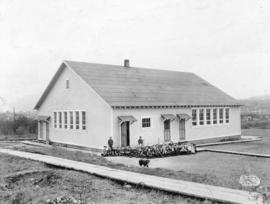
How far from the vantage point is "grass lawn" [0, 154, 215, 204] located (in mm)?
8422

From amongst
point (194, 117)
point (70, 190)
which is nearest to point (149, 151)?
point (194, 117)

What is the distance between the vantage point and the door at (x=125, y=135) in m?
22.2

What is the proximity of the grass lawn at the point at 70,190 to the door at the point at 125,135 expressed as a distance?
35.5ft

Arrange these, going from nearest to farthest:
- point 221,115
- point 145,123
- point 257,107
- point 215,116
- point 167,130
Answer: point 145,123, point 167,130, point 215,116, point 221,115, point 257,107

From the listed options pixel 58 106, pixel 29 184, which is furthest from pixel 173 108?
pixel 29 184

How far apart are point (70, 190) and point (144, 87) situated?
17465 millimetres

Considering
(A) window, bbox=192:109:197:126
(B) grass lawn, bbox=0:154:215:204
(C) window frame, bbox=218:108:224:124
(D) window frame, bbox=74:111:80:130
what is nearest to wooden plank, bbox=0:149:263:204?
(B) grass lawn, bbox=0:154:215:204

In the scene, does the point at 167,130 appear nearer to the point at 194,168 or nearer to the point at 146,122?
the point at 146,122

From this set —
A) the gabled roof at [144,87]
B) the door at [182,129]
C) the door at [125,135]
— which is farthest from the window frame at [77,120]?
the door at [182,129]

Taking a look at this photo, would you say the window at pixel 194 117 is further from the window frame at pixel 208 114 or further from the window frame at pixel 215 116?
the window frame at pixel 215 116

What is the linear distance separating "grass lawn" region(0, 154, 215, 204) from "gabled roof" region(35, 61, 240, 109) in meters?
10.7

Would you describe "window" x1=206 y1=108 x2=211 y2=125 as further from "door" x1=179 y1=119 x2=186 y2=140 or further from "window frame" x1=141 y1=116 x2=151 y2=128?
"window frame" x1=141 y1=116 x2=151 y2=128

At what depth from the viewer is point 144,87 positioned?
2617cm

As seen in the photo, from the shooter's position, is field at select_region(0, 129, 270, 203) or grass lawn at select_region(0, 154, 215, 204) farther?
field at select_region(0, 129, 270, 203)
